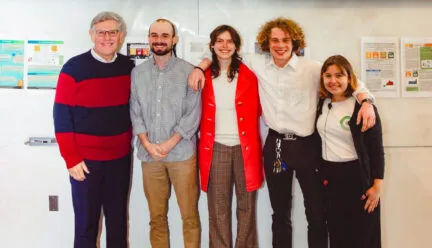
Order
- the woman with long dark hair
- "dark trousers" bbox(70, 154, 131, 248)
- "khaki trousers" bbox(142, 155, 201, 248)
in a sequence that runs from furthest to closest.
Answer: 1. "khaki trousers" bbox(142, 155, 201, 248)
2. "dark trousers" bbox(70, 154, 131, 248)
3. the woman with long dark hair

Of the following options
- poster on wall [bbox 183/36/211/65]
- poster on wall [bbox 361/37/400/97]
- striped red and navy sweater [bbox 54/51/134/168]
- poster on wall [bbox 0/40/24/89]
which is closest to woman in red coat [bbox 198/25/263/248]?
poster on wall [bbox 183/36/211/65]

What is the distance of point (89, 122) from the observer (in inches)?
77.0

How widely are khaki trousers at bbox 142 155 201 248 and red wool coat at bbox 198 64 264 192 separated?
9 cm

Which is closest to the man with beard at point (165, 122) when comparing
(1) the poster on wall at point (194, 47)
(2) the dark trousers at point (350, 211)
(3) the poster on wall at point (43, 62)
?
(1) the poster on wall at point (194, 47)

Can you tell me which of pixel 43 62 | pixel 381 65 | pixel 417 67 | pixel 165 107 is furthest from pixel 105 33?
pixel 417 67

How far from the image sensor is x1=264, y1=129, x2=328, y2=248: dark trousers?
1995 mm

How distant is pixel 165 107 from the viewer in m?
2.04

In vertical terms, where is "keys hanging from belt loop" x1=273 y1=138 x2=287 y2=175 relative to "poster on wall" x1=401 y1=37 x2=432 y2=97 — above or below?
below

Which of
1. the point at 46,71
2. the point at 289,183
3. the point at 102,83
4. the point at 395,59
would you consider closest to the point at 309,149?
the point at 289,183

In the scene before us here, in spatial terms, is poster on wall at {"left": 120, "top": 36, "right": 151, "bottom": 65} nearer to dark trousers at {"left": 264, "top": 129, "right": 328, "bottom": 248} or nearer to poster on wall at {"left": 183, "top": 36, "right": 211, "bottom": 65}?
poster on wall at {"left": 183, "top": 36, "right": 211, "bottom": 65}

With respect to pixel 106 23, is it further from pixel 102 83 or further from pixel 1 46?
pixel 1 46

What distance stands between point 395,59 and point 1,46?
2.81 metres

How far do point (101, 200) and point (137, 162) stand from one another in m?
0.48

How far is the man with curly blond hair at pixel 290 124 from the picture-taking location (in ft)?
6.57
